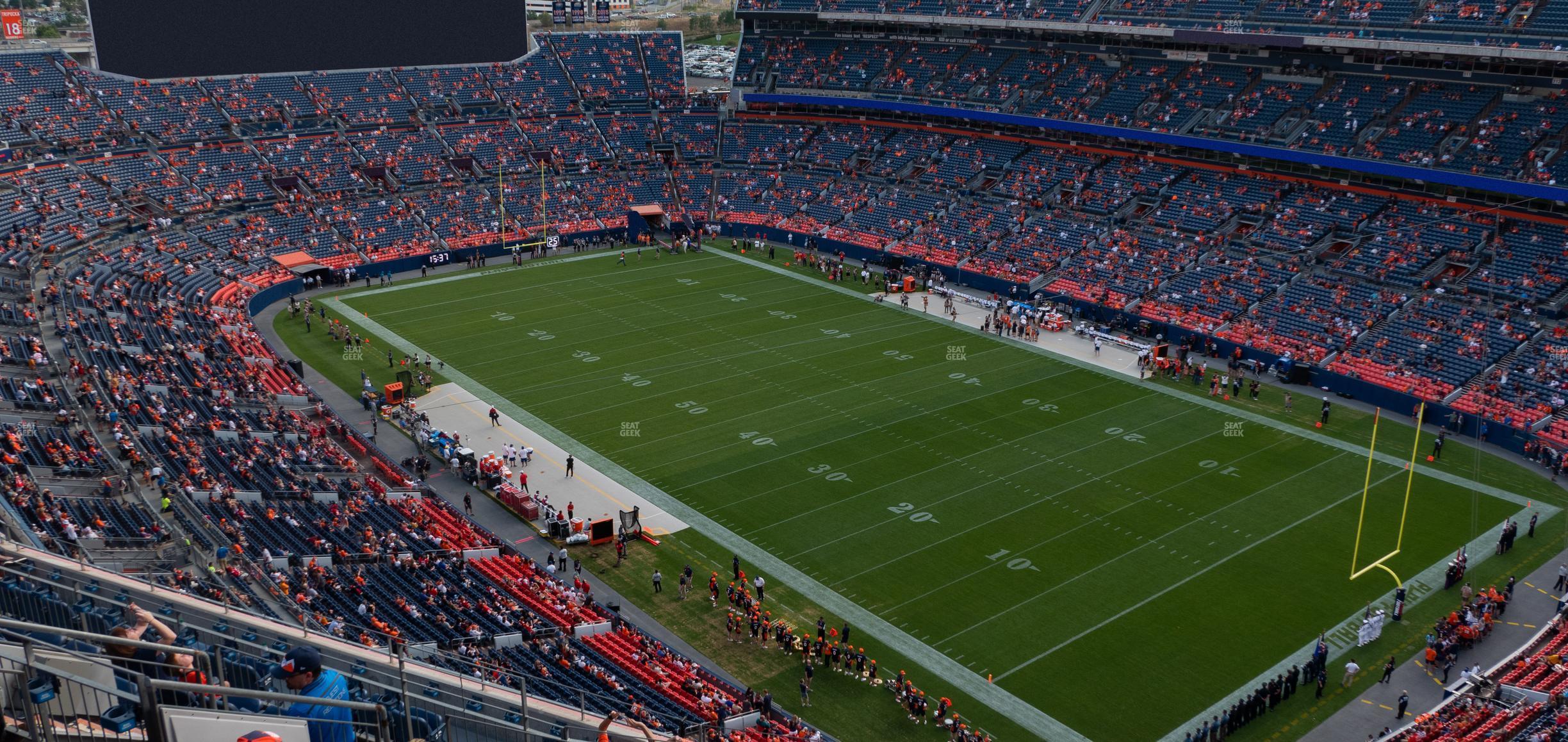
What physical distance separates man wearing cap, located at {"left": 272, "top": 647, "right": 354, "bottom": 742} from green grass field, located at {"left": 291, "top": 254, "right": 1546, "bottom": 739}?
1674 centimetres

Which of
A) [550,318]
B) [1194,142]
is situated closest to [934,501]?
[550,318]

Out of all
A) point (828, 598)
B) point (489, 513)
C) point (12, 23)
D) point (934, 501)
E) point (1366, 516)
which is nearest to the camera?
point (828, 598)

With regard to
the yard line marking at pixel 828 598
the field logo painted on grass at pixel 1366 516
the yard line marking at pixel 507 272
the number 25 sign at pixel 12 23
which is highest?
the number 25 sign at pixel 12 23

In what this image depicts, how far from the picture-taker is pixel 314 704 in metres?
9.16

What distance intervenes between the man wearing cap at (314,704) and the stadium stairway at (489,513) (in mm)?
16149

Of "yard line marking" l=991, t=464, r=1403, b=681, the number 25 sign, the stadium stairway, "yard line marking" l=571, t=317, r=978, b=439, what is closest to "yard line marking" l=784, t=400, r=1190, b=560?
the stadium stairway

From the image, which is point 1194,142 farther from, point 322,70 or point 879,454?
point 322,70

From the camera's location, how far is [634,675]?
24.0 meters

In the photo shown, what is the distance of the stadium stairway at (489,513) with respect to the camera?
2669cm

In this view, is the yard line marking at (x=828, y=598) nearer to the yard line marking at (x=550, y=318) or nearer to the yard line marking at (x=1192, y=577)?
the yard line marking at (x=1192, y=577)

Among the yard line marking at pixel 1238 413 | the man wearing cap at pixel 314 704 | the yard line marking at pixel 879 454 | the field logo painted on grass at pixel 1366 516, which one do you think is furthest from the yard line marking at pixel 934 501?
the man wearing cap at pixel 314 704

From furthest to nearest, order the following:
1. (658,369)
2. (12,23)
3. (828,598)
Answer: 1. (12,23)
2. (658,369)
3. (828,598)

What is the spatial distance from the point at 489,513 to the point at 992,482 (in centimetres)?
1415

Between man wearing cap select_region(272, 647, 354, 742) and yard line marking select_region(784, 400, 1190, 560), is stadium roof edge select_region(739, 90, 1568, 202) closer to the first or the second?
yard line marking select_region(784, 400, 1190, 560)
